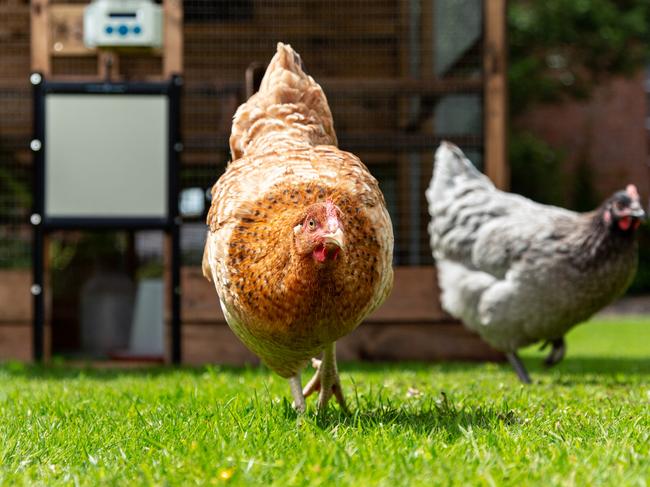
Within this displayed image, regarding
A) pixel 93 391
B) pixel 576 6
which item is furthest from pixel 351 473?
pixel 576 6

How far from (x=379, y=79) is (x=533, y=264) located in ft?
6.22

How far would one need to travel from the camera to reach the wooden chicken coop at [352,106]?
5570 millimetres

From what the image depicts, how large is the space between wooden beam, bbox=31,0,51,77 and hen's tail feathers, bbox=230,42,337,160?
2677mm

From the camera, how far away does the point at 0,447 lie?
2.32 meters

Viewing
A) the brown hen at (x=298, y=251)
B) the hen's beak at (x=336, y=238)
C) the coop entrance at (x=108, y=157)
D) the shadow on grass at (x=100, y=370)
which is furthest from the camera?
the coop entrance at (x=108, y=157)

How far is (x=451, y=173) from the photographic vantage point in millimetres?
5113

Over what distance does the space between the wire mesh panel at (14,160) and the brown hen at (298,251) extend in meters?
3.27

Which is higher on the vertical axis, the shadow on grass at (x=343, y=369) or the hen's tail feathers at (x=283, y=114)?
the hen's tail feathers at (x=283, y=114)

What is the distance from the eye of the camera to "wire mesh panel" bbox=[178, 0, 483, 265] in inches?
220

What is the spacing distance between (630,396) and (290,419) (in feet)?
5.35

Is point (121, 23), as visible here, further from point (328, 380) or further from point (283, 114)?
point (328, 380)

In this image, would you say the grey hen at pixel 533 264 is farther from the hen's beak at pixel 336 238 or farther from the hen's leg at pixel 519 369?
the hen's beak at pixel 336 238

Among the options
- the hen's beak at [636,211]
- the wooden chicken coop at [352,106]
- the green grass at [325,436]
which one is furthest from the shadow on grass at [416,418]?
the wooden chicken coop at [352,106]

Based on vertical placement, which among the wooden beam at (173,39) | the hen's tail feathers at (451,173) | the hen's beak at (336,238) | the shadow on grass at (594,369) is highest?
the wooden beam at (173,39)
